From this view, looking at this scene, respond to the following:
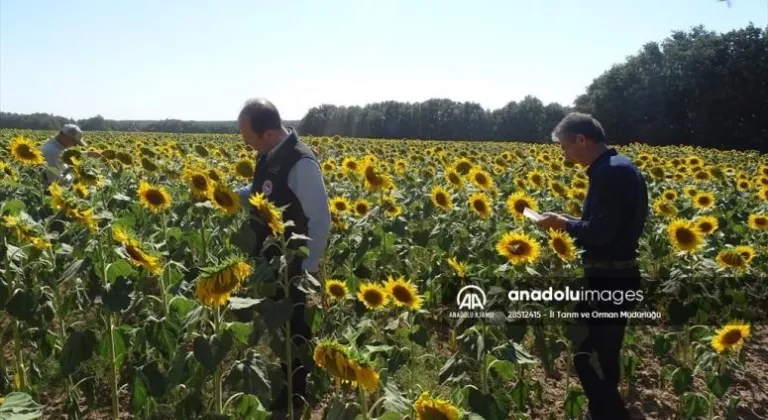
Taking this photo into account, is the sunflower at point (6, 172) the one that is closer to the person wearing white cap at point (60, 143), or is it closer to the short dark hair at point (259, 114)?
the person wearing white cap at point (60, 143)

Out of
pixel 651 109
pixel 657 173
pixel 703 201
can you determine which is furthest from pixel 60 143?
pixel 651 109

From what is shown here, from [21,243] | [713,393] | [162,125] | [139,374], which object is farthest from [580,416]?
[162,125]

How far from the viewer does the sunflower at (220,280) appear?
2.23 meters

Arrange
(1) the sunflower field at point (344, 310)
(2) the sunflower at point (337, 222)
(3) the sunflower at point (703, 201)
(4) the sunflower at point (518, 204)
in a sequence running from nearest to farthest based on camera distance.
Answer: (1) the sunflower field at point (344, 310)
(4) the sunflower at point (518, 204)
(2) the sunflower at point (337, 222)
(3) the sunflower at point (703, 201)

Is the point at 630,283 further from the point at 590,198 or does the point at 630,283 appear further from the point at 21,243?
the point at 21,243

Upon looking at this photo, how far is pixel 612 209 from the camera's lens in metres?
3.14

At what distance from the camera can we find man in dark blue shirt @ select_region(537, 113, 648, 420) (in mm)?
3156

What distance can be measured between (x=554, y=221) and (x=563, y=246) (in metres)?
0.22

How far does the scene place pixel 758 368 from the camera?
15.4 ft

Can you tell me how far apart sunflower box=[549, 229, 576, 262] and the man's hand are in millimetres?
153

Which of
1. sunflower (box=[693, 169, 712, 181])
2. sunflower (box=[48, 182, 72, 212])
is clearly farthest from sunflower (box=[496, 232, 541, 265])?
sunflower (box=[693, 169, 712, 181])

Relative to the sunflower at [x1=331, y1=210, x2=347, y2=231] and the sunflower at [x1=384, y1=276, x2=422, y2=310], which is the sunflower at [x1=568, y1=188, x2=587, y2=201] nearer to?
the sunflower at [x1=331, y1=210, x2=347, y2=231]

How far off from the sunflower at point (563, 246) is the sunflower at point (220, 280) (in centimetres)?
158

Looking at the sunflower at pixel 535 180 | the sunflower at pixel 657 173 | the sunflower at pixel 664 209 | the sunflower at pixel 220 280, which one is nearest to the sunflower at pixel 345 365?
the sunflower at pixel 220 280
